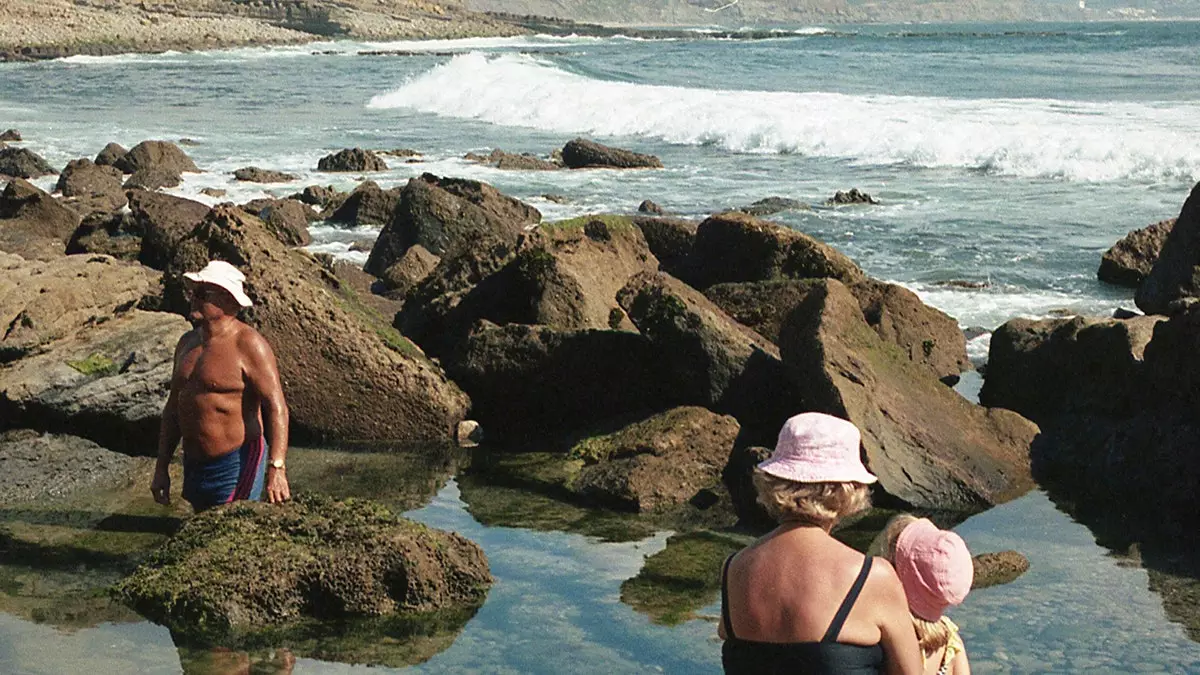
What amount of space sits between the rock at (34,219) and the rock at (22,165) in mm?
8093

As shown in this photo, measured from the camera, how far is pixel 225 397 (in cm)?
699

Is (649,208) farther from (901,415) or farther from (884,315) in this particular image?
(901,415)

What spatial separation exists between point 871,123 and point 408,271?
20.7m

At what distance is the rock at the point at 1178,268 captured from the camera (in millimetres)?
11938

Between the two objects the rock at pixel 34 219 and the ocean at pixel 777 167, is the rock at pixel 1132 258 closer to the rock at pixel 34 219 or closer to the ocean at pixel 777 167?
the ocean at pixel 777 167

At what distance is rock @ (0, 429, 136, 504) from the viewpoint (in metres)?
8.35

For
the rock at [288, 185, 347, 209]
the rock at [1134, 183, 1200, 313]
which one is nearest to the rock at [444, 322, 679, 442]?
the rock at [1134, 183, 1200, 313]

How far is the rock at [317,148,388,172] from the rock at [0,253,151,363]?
52.7 ft

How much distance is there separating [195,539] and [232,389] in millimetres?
689

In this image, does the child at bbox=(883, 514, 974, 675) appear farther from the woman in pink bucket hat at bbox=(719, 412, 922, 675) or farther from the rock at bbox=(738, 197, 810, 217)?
the rock at bbox=(738, 197, 810, 217)

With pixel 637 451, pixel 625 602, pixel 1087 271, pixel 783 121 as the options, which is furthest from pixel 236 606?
pixel 783 121

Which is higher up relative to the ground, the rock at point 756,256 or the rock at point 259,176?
the rock at point 756,256

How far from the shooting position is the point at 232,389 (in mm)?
6996

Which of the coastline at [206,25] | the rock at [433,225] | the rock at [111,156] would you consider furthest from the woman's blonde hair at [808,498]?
the coastline at [206,25]
